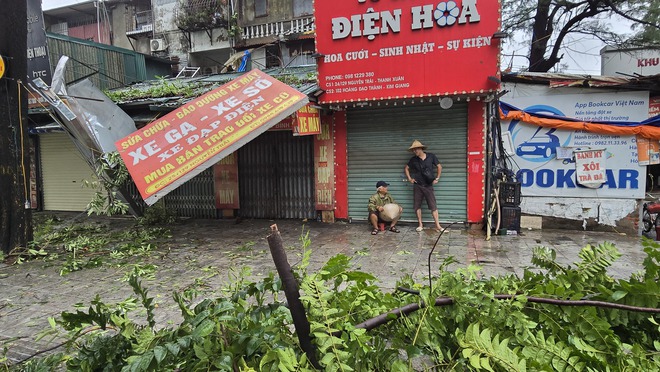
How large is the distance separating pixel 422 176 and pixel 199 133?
4.74 m

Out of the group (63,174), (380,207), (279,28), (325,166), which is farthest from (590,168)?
(63,174)

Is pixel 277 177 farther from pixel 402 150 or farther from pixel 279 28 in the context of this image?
pixel 279 28

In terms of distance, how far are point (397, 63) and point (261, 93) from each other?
3221 millimetres

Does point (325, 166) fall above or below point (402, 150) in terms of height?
below

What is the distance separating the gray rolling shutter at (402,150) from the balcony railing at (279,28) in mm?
9112

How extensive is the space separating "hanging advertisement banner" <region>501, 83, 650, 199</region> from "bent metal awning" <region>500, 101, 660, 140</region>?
11 cm

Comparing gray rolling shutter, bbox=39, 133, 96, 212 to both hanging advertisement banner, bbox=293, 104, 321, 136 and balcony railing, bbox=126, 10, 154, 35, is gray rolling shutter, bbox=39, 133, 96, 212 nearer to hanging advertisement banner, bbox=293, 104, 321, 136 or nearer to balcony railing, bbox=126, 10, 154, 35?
hanging advertisement banner, bbox=293, 104, 321, 136

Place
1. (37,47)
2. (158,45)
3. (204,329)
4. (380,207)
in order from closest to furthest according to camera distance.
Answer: (204,329) → (380,207) → (37,47) → (158,45)

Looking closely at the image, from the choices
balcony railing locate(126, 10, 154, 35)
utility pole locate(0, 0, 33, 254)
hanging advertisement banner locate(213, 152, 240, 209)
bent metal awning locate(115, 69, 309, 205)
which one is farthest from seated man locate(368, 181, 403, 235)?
balcony railing locate(126, 10, 154, 35)

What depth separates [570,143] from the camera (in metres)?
8.11

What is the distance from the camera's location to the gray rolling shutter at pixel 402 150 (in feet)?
27.0

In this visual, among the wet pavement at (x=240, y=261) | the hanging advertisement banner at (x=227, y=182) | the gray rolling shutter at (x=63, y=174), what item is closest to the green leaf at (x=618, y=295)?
the wet pavement at (x=240, y=261)

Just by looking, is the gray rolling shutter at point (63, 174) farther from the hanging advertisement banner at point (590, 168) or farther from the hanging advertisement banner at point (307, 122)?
the hanging advertisement banner at point (590, 168)

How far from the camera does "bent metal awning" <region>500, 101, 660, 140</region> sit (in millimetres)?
7523
